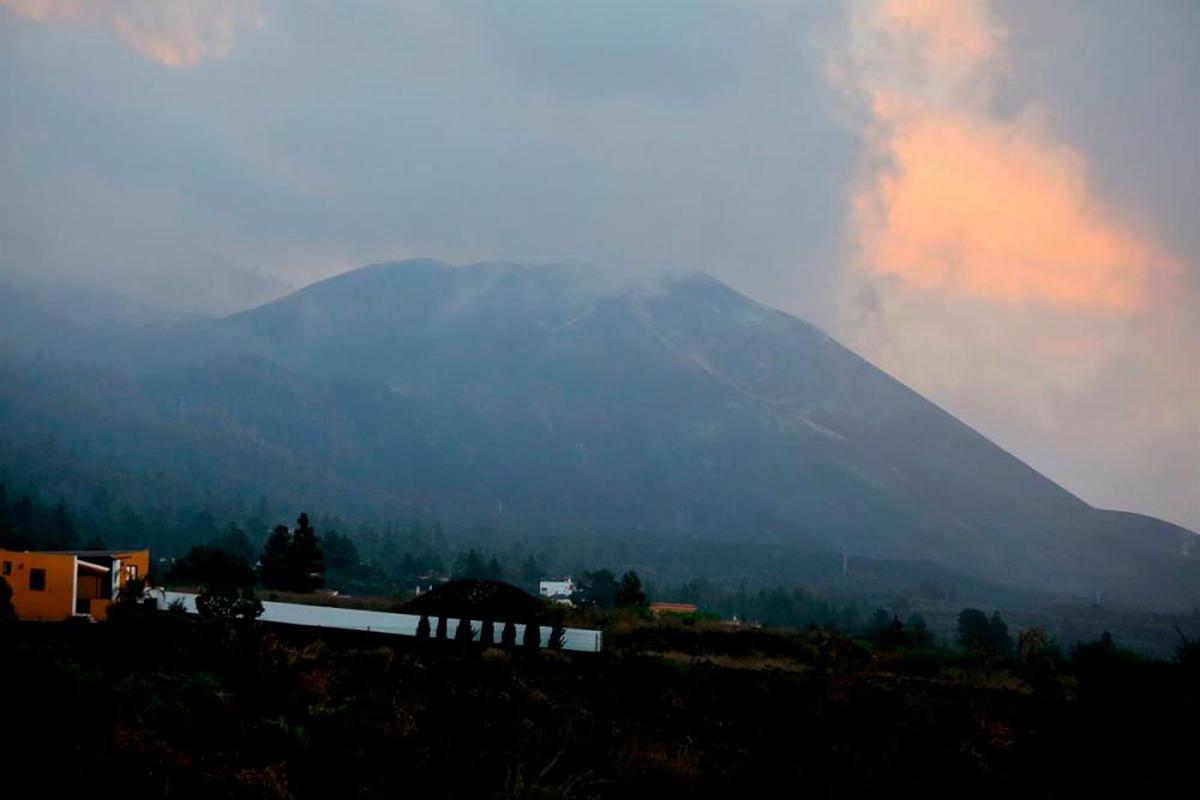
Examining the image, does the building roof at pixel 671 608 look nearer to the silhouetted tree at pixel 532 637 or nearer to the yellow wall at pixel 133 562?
the yellow wall at pixel 133 562

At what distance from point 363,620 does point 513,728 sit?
19.7 metres

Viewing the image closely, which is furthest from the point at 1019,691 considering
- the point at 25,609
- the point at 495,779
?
the point at 25,609

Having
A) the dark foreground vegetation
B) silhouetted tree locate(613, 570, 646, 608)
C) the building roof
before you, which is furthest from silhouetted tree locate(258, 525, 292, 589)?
the dark foreground vegetation

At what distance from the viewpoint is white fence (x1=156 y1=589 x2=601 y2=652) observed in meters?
34.7

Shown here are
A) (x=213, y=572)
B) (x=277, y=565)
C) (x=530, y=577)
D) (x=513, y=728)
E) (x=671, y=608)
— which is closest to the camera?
(x=513, y=728)

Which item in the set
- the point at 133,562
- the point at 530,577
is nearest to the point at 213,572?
the point at 133,562

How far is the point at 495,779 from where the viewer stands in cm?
1552

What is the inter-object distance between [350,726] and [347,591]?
230ft

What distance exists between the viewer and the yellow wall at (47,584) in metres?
34.2

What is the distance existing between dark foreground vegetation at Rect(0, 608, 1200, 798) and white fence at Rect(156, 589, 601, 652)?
31.5 ft

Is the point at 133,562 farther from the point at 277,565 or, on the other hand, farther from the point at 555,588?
the point at 555,588

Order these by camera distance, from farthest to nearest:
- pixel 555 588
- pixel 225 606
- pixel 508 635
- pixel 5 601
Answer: pixel 555 588, pixel 508 635, pixel 5 601, pixel 225 606

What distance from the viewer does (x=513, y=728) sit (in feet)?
59.3

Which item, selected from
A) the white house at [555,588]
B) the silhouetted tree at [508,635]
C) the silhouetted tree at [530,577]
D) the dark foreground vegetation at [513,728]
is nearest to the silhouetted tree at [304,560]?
the silhouetted tree at [508,635]
